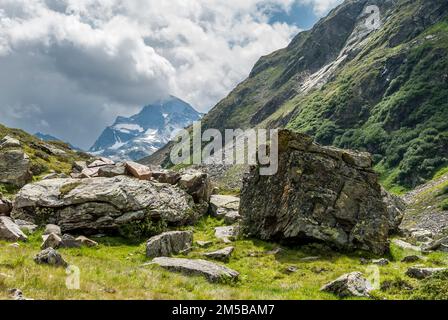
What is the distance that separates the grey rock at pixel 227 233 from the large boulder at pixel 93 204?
356 cm

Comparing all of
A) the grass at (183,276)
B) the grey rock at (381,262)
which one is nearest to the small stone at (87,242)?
the grass at (183,276)

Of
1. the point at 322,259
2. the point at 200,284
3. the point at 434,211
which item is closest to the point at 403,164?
the point at 434,211

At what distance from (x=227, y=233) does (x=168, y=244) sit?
8026 millimetres

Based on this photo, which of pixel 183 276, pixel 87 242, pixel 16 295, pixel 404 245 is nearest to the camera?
pixel 16 295

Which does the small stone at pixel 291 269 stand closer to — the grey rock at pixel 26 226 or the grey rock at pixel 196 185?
the grey rock at pixel 196 185

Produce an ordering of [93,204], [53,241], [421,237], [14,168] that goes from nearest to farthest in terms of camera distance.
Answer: [53,241] → [93,204] → [421,237] → [14,168]

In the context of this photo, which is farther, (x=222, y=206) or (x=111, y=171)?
(x=222, y=206)

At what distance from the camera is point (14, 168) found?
44.3 meters

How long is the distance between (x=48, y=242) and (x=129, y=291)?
14.0 metres

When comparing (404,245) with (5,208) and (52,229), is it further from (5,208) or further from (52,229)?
(5,208)

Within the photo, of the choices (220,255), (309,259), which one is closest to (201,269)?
(220,255)

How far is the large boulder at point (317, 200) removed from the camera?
30156mm
